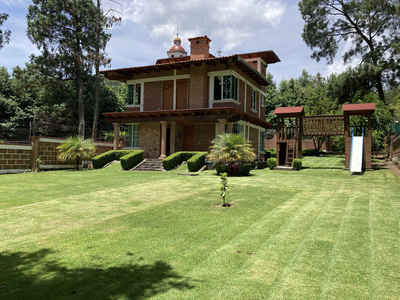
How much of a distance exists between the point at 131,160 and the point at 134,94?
726cm

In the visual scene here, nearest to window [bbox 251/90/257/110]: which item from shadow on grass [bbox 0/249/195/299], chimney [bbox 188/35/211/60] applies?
chimney [bbox 188/35/211/60]

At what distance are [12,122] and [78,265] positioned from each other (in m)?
30.2

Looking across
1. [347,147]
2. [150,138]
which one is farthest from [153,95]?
[347,147]

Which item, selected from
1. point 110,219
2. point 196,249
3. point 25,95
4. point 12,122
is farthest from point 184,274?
point 25,95

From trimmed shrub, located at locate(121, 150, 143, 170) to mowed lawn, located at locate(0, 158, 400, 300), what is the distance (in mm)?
10063

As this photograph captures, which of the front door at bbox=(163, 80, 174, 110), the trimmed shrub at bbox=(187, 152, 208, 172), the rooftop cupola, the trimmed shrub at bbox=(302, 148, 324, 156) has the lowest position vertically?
the trimmed shrub at bbox=(187, 152, 208, 172)

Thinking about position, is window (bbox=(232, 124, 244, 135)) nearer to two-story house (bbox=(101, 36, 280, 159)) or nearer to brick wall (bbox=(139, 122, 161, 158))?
two-story house (bbox=(101, 36, 280, 159))

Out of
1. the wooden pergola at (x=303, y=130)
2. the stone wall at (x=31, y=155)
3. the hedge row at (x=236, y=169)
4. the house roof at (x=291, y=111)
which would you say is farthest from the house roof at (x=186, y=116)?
the stone wall at (x=31, y=155)

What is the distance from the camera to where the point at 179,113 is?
20.6m

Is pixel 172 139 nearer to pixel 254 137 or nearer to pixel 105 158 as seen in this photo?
pixel 105 158

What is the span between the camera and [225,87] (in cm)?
2086

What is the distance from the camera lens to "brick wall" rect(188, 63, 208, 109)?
21.2m

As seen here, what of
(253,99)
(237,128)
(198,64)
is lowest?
(237,128)

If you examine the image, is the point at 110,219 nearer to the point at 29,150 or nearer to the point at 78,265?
the point at 78,265
